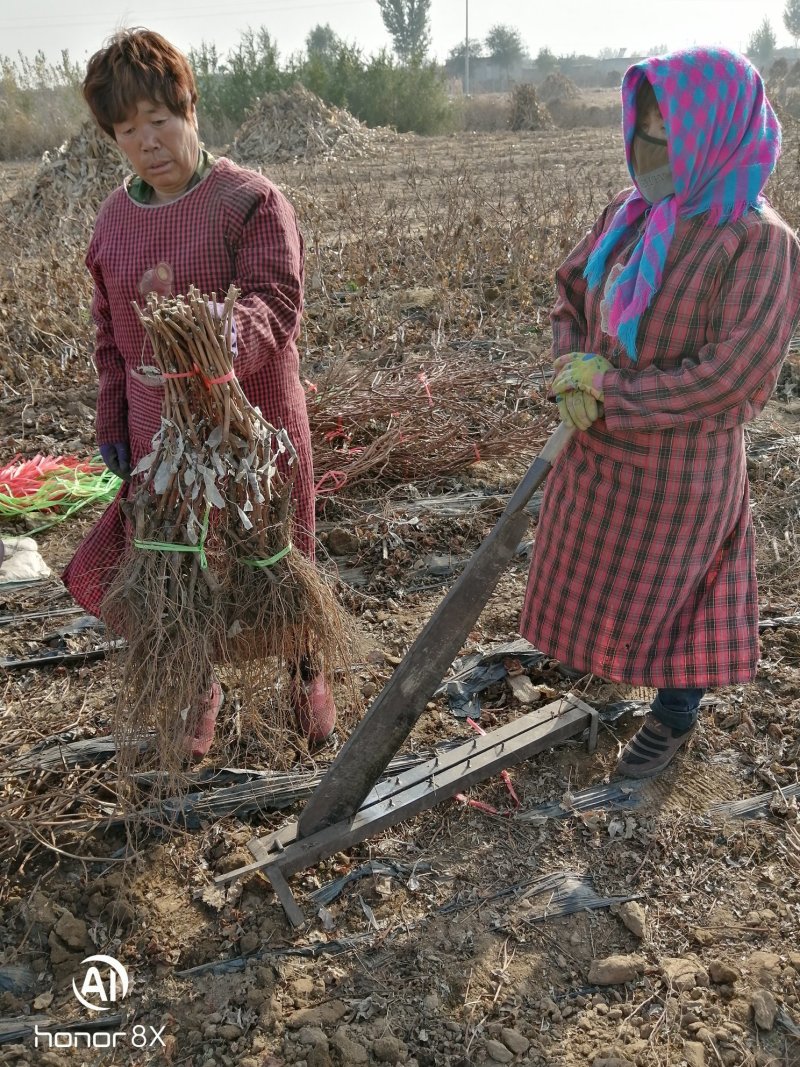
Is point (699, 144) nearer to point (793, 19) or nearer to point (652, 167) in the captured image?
point (652, 167)

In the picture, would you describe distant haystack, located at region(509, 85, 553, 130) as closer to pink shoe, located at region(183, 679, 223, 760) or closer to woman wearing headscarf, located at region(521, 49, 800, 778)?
woman wearing headscarf, located at region(521, 49, 800, 778)

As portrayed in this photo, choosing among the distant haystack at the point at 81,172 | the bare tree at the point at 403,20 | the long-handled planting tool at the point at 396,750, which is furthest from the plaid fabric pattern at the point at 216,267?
the bare tree at the point at 403,20

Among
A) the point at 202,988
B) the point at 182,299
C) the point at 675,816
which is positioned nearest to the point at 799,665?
the point at 675,816

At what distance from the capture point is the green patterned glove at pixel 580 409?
169 centimetres

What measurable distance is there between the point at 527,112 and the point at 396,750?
70.9 ft

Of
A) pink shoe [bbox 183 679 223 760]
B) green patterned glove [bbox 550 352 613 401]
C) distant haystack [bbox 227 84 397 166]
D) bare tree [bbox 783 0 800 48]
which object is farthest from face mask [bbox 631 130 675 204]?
bare tree [bbox 783 0 800 48]

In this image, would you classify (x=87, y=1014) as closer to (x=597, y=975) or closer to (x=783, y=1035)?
(x=597, y=975)

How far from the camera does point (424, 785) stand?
6.68ft

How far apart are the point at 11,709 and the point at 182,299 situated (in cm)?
158

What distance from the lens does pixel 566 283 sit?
76.2 inches

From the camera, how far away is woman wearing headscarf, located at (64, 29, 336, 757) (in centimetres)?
167

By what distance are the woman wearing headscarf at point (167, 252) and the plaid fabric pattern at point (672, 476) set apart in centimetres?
69

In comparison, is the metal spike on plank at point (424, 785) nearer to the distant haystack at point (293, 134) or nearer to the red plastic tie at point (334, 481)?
the red plastic tie at point (334, 481)

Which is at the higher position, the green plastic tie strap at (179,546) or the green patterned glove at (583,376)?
the green patterned glove at (583,376)
